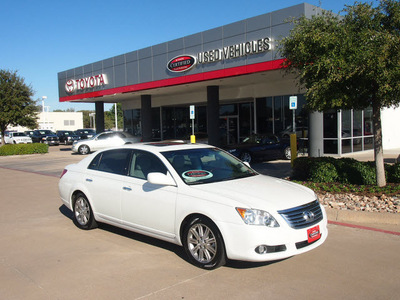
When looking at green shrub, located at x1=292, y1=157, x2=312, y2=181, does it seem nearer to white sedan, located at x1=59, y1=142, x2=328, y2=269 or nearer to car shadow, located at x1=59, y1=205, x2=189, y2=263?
white sedan, located at x1=59, y1=142, x2=328, y2=269

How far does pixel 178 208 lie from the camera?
4.91 m

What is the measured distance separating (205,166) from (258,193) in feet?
3.98

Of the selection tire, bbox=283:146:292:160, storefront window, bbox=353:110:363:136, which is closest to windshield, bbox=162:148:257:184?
tire, bbox=283:146:292:160

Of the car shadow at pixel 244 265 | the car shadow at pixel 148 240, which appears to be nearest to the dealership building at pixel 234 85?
the car shadow at pixel 148 240

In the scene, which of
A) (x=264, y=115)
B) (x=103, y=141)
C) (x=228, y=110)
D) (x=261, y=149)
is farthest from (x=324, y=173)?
(x=103, y=141)

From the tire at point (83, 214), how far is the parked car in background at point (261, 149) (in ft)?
29.3

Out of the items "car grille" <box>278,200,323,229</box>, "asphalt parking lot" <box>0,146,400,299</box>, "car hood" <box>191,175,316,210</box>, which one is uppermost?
"car hood" <box>191,175,316,210</box>

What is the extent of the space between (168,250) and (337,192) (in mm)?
4248

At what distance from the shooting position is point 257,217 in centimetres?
433

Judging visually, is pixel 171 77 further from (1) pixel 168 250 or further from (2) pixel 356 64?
(1) pixel 168 250

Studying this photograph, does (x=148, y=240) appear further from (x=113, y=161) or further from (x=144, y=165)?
(x=113, y=161)

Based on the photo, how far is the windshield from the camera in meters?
5.28

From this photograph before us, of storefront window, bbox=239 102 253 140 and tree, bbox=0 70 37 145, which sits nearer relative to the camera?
storefront window, bbox=239 102 253 140

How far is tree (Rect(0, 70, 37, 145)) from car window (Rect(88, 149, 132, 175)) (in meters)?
24.4
